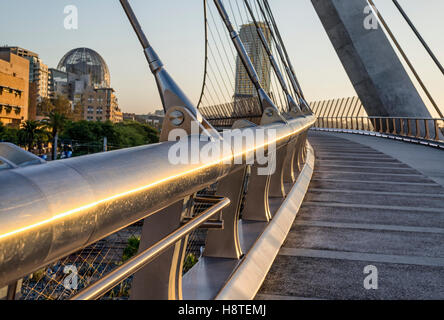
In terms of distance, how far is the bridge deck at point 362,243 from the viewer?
2344 mm

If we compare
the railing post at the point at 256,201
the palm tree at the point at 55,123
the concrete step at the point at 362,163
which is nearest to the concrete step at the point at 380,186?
the concrete step at the point at 362,163

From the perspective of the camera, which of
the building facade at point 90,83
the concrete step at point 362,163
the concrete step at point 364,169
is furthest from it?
the building facade at point 90,83

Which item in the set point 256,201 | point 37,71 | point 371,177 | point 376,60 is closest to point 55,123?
point 371,177

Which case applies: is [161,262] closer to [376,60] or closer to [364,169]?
[364,169]

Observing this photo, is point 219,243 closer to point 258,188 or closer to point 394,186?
point 258,188

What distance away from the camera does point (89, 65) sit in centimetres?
14588

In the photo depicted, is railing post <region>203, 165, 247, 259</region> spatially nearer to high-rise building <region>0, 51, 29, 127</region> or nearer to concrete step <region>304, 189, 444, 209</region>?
concrete step <region>304, 189, 444, 209</region>

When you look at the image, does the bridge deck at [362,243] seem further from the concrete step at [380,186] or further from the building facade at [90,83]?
the building facade at [90,83]

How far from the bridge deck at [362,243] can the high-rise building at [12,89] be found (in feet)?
248

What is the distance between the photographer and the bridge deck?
2.34 metres

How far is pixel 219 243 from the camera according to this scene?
7.59 feet

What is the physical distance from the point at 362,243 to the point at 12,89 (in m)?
81.1

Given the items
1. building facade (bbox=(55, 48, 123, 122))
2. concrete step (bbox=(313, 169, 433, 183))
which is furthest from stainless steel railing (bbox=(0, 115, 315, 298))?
building facade (bbox=(55, 48, 123, 122))

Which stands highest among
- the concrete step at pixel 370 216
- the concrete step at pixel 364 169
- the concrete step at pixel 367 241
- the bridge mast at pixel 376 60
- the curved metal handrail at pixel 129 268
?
the bridge mast at pixel 376 60
